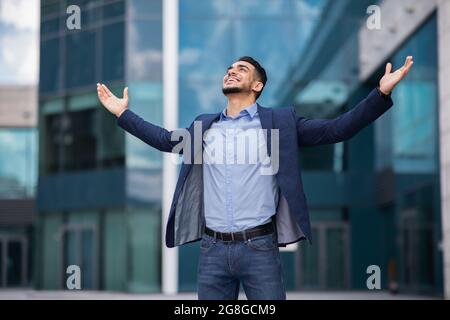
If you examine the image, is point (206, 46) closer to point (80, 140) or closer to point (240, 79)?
point (80, 140)

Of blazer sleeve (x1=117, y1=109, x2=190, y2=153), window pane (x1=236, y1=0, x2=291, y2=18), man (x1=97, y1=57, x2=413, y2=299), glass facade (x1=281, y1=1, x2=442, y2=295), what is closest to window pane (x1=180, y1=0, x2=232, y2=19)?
window pane (x1=236, y1=0, x2=291, y2=18)

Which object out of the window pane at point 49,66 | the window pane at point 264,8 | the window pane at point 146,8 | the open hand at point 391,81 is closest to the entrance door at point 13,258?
the window pane at point 49,66

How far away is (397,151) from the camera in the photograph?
22391mm

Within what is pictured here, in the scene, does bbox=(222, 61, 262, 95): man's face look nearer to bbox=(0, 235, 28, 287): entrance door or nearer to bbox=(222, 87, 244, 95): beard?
bbox=(222, 87, 244, 95): beard

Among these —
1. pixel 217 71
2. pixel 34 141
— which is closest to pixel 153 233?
pixel 217 71

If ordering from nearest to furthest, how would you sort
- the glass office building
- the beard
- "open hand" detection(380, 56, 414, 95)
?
1. "open hand" detection(380, 56, 414, 95)
2. the beard
3. the glass office building

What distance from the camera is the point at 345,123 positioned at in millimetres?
3264

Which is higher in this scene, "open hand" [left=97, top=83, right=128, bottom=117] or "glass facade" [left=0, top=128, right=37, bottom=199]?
"glass facade" [left=0, top=128, right=37, bottom=199]

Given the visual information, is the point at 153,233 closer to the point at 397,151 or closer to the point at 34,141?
the point at 397,151

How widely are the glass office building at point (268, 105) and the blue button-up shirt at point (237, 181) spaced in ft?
58.7

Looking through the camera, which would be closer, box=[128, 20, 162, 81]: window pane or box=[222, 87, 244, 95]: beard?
box=[222, 87, 244, 95]: beard

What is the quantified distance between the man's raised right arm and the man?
2cm

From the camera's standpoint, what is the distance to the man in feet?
10.7

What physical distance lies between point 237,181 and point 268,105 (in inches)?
730
